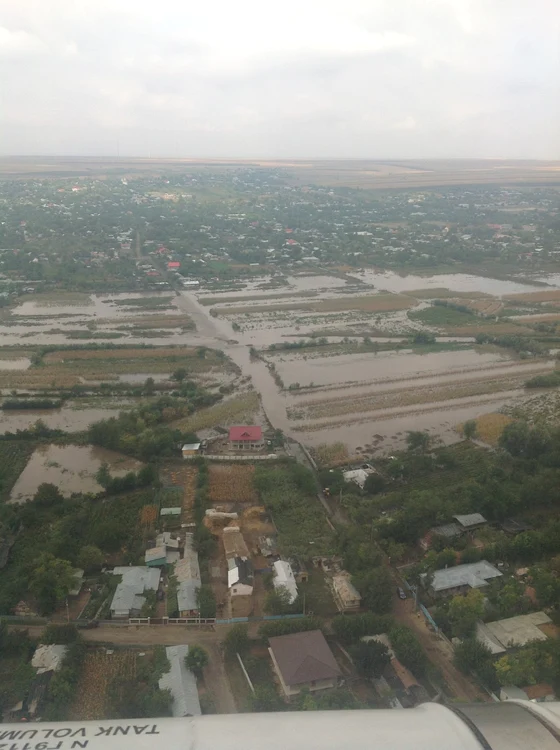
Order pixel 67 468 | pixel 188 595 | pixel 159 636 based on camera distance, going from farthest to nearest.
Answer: pixel 67 468
pixel 188 595
pixel 159 636

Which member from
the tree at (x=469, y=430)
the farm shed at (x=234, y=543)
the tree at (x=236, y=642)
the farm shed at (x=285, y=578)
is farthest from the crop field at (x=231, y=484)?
the tree at (x=469, y=430)

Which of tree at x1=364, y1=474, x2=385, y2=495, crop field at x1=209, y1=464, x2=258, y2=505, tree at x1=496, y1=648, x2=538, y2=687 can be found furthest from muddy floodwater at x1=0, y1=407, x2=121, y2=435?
tree at x1=496, y1=648, x2=538, y2=687

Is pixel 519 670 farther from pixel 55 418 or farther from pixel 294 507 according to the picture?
pixel 55 418

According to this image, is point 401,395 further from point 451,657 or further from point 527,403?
point 451,657

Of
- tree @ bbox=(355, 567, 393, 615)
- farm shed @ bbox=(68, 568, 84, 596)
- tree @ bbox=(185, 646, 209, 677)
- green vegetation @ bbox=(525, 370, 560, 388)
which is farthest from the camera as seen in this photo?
green vegetation @ bbox=(525, 370, 560, 388)

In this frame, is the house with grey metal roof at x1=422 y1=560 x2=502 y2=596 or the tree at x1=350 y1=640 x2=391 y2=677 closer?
the tree at x1=350 y1=640 x2=391 y2=677

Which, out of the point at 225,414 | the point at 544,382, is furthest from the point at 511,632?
the point at 544,382

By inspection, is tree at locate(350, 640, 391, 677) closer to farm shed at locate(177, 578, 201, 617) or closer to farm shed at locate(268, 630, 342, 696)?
farm shed at locate(268, 630, 342, 696)
